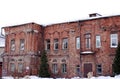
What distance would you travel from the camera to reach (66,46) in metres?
35.2

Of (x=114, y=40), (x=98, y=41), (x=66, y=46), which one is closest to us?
(x=114, y=40)

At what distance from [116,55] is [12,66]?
53.3ft

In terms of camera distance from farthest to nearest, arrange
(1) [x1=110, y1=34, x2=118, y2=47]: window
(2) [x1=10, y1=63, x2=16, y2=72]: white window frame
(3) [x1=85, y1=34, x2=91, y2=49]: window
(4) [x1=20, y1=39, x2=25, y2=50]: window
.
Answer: (2) [x1=10, y1=63, x2=16, y2=72]: white window frame → (4) [x1=20, y1=39, x2=25, y2=50]: window → (3) [x1=85, y1=34, x2=91, y2=49]: window → (1) [x1=110, y1=34, x2=118, y2=47]: window

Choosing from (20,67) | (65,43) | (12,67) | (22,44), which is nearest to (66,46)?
(65,43)

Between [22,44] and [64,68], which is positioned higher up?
[22,44]

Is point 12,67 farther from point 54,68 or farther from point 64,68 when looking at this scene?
point 64,68

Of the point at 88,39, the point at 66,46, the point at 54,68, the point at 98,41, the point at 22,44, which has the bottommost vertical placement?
the point at 54,68

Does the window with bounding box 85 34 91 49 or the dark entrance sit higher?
the window with bounding box 85 34 91 49

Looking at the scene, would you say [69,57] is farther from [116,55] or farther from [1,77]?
[1,77]

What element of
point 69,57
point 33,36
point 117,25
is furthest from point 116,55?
point 33,36

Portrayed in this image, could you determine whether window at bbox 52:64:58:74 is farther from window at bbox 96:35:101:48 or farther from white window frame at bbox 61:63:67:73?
window at bbox 96:35:101:48

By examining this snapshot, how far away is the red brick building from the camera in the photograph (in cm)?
3145

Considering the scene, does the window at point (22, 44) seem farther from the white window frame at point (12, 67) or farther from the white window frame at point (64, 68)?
the white window frame at point (64, 68)

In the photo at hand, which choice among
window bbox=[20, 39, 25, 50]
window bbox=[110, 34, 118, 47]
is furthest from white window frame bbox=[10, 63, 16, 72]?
window bbox=[110, 34, 118, 47]
